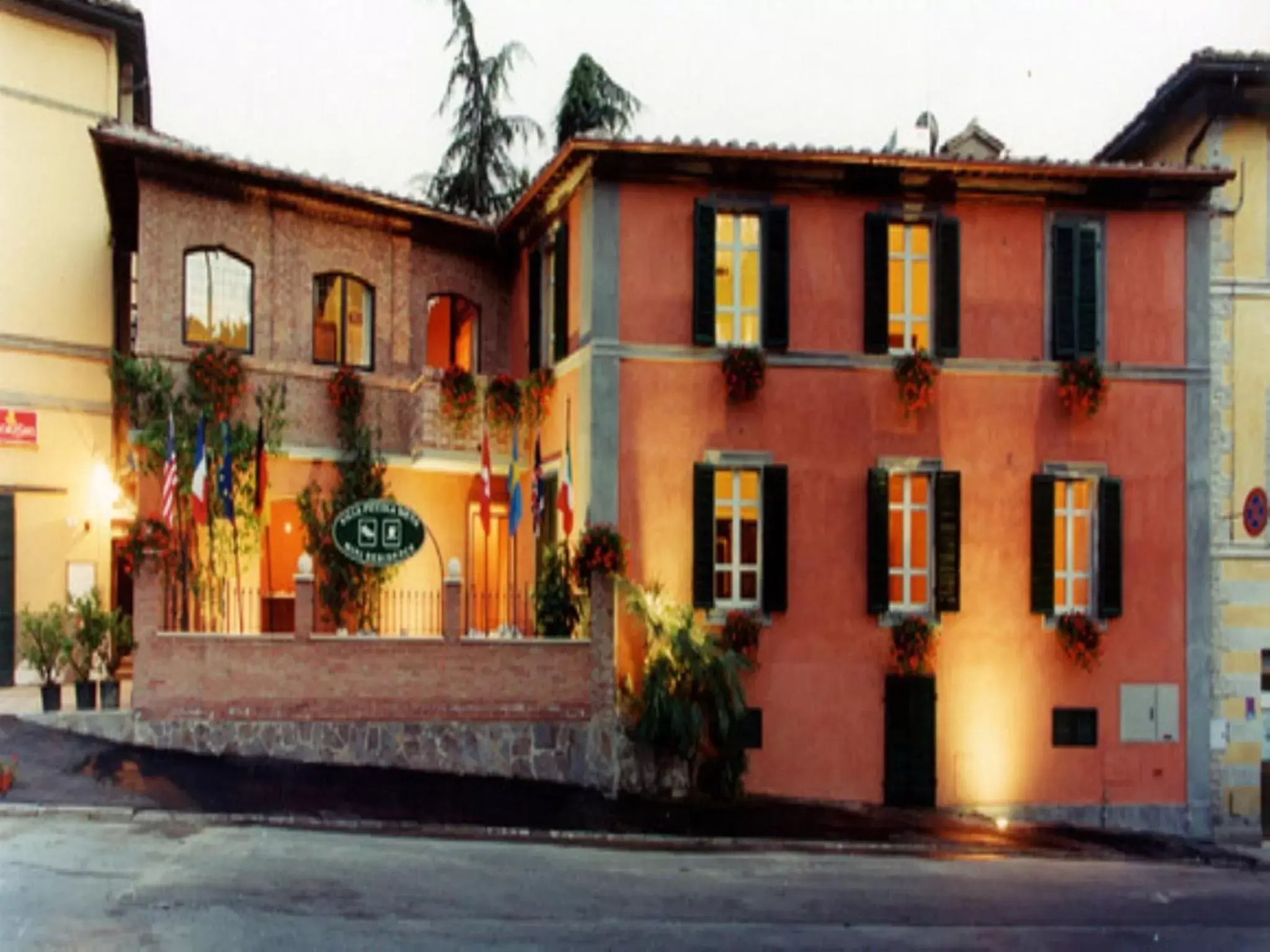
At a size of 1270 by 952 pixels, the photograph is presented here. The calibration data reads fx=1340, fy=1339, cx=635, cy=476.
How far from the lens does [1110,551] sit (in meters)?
18.2

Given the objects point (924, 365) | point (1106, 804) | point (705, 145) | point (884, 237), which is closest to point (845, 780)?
point (1106, 804)

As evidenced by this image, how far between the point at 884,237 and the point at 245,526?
9.42m

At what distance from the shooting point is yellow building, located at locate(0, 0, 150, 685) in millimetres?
20688

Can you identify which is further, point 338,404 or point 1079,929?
point 338,404

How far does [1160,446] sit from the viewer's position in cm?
1859

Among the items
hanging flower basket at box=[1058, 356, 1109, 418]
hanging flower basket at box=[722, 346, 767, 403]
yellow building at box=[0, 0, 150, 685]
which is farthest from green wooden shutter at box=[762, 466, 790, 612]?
yellow building at box=[0, 0, 150, 685]

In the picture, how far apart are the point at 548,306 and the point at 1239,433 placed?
33.3 ft

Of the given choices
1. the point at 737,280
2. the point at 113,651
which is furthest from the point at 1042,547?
the point at 113,651

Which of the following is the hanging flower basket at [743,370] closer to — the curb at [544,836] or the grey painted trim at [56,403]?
the curb at [544,836]

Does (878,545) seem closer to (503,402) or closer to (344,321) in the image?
(503,402)

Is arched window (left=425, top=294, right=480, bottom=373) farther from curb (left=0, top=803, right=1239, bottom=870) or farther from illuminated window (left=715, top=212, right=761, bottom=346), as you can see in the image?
curb (left=0, top=803, right=1239, bottom=870)

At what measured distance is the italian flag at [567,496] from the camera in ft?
55.4

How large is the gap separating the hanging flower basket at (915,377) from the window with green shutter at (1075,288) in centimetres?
196

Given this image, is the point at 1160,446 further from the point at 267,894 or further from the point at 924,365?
the point at 267,894
